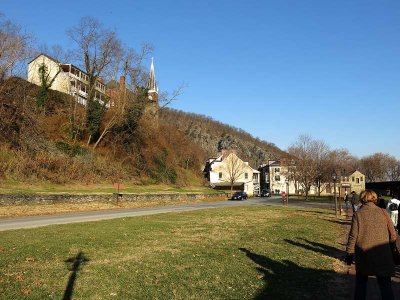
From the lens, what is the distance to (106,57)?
50.4 m

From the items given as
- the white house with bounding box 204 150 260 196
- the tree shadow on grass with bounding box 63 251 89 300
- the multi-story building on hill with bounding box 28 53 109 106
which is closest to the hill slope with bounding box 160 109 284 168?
the white house with bounding box 204 150 260 196

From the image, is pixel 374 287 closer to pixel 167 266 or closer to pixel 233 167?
pixel 167 266

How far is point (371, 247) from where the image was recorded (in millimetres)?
5691

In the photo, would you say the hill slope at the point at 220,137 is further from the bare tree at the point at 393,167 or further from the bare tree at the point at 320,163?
the bare tree at the point at 320,163

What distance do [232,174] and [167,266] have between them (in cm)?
8760

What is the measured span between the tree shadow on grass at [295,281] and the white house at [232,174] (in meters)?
86.4

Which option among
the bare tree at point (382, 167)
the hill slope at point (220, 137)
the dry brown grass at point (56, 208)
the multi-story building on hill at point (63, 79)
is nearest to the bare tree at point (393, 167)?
the bare tree at point (382, 167)

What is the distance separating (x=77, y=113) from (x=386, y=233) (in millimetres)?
49002

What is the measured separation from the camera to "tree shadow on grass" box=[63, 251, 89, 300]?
264 inches

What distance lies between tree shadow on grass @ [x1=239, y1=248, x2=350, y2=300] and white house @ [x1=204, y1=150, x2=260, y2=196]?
284 ft

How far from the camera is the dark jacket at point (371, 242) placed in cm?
560

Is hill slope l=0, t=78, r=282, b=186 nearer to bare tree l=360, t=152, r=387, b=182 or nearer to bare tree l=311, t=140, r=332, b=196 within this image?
bare tree l=311, t=140, r=332, b=196

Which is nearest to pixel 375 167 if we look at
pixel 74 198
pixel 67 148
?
pixel 67 148

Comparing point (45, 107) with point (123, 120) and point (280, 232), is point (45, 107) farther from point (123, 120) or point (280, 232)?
point (280, 232)
